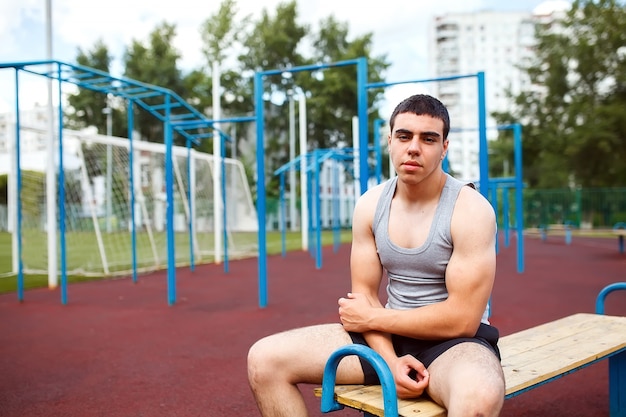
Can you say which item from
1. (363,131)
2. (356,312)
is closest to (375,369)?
(356,312)

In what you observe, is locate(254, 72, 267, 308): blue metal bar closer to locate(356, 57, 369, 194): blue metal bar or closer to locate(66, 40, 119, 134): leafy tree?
locate(356, 57, 369, 194): blue metal bar

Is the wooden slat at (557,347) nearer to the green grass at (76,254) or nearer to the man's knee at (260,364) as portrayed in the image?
the man's knee at (260,364)

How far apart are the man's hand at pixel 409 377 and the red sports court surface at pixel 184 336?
330 mm

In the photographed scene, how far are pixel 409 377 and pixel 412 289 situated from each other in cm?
32

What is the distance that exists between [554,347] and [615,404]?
0.67 metres

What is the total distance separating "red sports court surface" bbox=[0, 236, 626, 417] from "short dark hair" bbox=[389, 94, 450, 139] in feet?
2.96

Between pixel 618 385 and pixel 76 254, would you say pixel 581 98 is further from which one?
pixel 618 385

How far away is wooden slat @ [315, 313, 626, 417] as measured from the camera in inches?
71.3

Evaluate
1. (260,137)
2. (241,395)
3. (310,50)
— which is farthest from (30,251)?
(310,50)

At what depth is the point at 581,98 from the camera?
2778 centimetres

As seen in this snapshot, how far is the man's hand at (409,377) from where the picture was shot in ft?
6.03

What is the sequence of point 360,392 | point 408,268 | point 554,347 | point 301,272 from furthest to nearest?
point 301,272, point 554,347, point 408,268, point 360,392

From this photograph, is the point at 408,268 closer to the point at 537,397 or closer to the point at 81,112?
the point at 537,397

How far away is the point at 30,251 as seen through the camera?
421 inches
